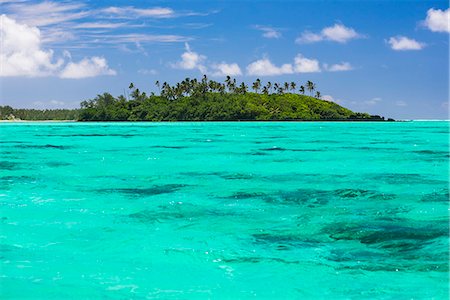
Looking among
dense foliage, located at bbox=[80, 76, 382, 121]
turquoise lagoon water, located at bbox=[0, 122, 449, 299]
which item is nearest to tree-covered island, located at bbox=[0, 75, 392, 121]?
dense foliage, located at bbox=[80, 76, 382, 121]

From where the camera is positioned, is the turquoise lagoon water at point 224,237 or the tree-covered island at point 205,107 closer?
the turquoise lagoon water at point 224,237

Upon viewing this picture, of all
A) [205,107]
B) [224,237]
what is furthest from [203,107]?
[224,237]

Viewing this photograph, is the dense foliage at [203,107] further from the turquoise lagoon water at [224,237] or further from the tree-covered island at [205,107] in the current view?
the turquoise lagoon water at [224,237]

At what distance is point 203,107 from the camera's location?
17350 centimetres

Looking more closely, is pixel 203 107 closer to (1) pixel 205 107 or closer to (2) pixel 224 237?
(1) pixel 205 107

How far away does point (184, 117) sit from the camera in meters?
174

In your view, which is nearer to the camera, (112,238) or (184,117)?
(112,238)

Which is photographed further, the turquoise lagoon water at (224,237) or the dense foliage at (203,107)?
the dense foliage at (203,107)

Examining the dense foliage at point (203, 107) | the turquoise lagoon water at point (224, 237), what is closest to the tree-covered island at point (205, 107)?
the dense foliage at point (203, 107)

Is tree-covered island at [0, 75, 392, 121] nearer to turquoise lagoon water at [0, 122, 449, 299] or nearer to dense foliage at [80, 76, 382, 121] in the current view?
dense foliage at [80, 76, 382, 121]

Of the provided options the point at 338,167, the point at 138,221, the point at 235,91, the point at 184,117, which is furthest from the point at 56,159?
the point at 235,91

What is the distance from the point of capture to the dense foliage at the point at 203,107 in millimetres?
172375

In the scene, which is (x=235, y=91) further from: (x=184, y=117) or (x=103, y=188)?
(x=103, y=188)

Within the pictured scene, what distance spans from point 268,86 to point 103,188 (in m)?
183
